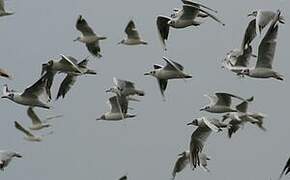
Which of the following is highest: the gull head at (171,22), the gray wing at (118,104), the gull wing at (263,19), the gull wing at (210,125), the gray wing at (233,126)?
the gull wing at (263,19)

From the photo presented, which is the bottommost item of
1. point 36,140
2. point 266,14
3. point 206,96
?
point 36,140

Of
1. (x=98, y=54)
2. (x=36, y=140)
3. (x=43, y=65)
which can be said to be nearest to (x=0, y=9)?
(x=43, y=65)

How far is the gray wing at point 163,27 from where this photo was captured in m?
7.62

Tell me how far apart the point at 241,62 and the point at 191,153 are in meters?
1.01

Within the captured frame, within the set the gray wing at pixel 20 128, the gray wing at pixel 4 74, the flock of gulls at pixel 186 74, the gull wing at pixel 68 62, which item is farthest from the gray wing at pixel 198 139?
the gray wing at pixel 20 128

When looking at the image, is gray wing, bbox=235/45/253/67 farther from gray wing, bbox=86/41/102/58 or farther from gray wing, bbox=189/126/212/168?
gray wing, bbox=86/41/102/58

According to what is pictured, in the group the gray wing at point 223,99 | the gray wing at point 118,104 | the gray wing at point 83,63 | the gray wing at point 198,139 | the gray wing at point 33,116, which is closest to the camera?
the gray wing at point 198,139

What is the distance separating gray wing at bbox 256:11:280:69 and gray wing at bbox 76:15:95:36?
207cm

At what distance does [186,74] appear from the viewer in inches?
281

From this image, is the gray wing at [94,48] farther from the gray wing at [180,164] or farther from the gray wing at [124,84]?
the gray wing at [180,164]

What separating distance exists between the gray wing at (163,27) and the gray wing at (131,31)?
2.32 feet

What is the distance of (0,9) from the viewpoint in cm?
748

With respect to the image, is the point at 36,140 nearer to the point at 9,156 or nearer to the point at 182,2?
the point at 9,156

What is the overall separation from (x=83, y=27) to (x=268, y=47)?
2221 millimetres
